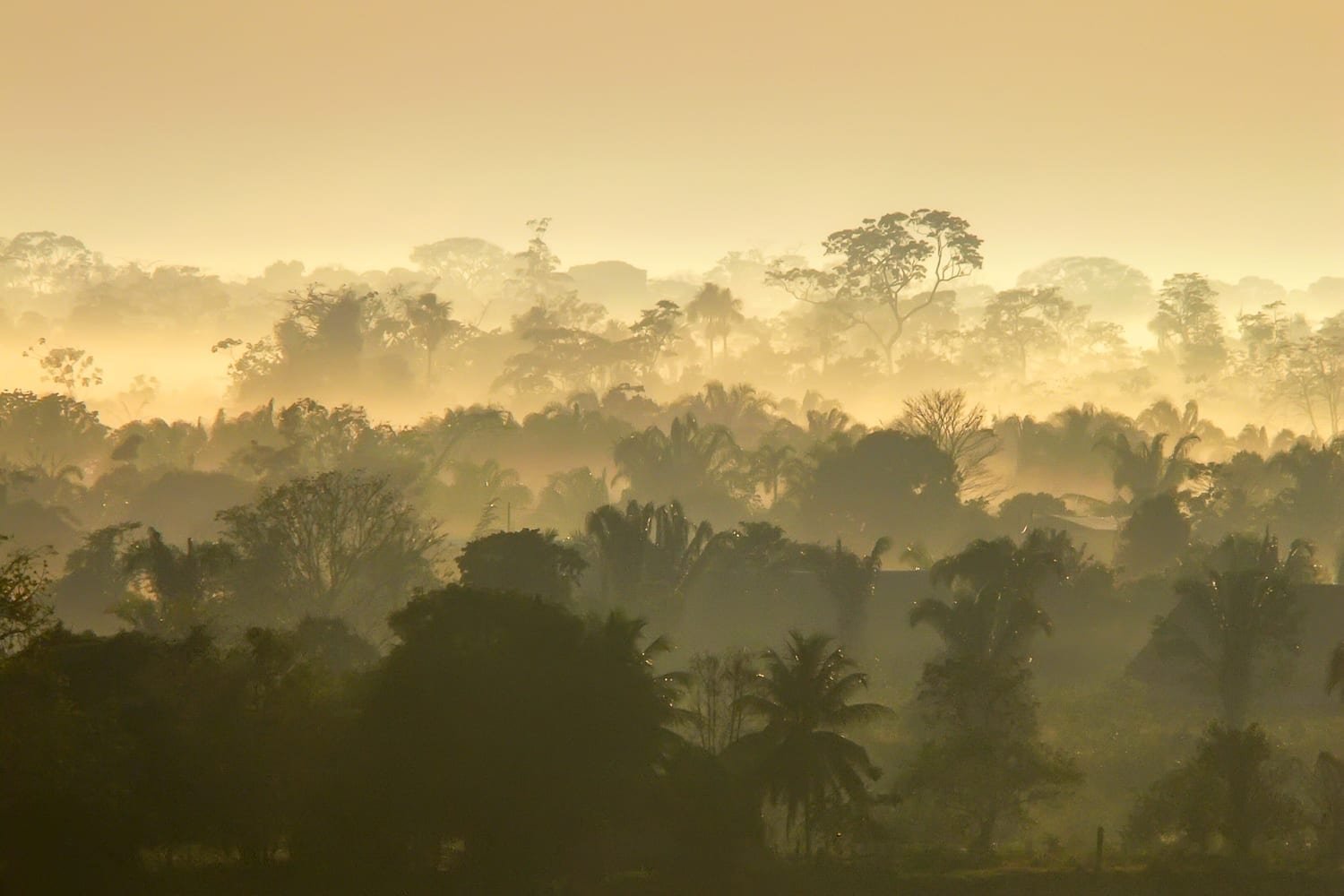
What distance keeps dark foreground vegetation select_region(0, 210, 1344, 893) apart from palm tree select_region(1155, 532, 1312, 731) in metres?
0.14

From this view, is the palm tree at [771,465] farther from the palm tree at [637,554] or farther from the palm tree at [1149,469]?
the palm tree at [637,554]

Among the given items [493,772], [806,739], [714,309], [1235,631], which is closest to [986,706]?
A: [806,739]

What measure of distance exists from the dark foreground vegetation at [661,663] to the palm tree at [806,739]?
110 millimetres

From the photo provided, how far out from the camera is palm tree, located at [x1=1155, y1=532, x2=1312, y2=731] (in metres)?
44.0

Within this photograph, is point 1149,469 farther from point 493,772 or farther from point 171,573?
point 493,772

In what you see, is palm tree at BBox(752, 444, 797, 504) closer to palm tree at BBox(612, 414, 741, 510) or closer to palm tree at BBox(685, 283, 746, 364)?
palm tree at BBox(612, 414, 741, 510)

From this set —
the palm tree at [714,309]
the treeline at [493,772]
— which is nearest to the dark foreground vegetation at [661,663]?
the treeline at [493,772]

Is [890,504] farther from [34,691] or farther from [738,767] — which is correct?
[34,691]

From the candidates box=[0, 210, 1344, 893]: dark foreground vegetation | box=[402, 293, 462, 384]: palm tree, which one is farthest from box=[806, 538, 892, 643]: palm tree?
box=[402, 293, 462, 384]: palm tree

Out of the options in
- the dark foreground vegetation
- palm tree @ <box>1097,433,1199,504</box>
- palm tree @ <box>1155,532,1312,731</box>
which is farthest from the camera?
palm tree @ <box>1097,433,1199,504</box>

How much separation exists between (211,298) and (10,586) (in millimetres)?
172205

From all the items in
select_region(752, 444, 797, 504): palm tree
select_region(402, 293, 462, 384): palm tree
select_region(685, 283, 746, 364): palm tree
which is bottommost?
select_region(752, 444, 797, 504): palm tree

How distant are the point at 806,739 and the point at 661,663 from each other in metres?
16.3

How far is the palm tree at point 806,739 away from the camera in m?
34.0
